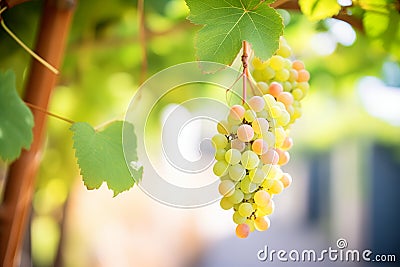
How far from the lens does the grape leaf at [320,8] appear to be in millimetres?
547

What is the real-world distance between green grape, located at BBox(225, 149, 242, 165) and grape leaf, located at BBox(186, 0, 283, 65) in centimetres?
7

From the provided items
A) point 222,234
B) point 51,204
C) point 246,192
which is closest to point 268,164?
point 246,192

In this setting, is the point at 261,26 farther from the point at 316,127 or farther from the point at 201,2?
the point at 316,127

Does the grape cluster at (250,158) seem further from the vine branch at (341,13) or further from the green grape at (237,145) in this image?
the vine branch at (341,13)

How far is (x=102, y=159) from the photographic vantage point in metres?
0.49

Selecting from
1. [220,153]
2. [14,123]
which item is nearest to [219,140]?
[220,153]

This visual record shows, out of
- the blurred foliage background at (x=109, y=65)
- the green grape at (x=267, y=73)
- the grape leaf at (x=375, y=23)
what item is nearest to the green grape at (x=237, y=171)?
the green grape at (x=267, y=73)

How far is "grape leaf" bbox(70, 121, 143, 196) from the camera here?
48cm

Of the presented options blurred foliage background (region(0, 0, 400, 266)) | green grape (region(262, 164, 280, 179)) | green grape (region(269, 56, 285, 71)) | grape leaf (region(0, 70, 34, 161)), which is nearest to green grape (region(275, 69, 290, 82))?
green grape (region(269, 56, 285, 71))

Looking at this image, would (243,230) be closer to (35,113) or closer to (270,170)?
(270,170)

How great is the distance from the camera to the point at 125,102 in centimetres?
152

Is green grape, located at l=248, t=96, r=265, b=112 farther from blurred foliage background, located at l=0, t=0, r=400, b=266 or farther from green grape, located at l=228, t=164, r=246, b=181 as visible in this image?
blurred foliage background, located at l=0, t=0, r=400, b=266

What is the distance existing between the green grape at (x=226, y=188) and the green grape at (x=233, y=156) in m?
0.02

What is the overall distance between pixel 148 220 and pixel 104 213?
0.67 m
